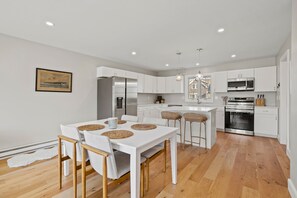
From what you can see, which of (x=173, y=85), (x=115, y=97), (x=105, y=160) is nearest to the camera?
(x=105, y=160)

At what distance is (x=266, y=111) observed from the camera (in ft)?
13.7

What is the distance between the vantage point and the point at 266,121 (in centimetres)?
421

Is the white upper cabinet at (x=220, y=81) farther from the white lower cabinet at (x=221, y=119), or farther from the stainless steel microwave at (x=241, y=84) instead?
the white lower cabinet at (x=221, y=119)

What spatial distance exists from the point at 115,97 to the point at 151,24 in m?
2.24

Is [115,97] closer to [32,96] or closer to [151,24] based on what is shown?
[32,96]

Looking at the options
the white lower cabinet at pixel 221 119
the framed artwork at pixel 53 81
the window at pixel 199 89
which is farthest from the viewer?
the window at pixel 199 89

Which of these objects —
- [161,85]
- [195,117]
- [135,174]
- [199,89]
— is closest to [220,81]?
[199,89]

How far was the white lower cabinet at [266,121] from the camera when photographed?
161 inches

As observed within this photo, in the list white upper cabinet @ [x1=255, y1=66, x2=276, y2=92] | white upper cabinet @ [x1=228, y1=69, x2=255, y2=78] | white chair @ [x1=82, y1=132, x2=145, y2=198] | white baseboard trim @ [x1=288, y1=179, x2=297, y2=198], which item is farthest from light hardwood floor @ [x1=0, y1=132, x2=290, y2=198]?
white upper cabinet @ [x1=228, y1=69, x2=255, y2=78]

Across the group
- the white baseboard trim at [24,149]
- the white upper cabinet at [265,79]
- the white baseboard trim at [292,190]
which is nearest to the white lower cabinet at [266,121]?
the white upper cabinet at [265,79]

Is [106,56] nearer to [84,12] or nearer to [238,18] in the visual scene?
[84,12]

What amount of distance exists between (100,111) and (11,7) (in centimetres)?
295

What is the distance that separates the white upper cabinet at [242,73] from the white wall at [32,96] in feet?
15.4

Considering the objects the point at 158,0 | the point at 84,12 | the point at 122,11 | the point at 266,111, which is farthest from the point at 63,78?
the point at 266,111
